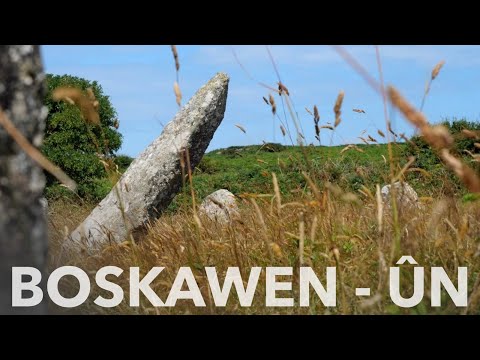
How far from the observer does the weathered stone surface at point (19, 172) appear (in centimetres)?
238

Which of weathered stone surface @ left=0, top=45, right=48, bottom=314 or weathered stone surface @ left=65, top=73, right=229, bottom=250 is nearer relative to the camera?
weathered stone surface @ left=0, top=45, right=48, bottom=314

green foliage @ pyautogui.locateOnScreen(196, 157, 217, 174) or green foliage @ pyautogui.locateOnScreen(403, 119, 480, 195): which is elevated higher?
green foliage @ pyautogui.locateOnScreen(196, 157, 217, 174)

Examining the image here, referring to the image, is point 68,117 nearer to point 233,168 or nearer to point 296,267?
point 233,168

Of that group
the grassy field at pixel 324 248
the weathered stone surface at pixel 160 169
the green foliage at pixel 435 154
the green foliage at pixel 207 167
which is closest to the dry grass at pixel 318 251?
the grassy field at pixel 324 248

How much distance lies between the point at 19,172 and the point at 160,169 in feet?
12.4

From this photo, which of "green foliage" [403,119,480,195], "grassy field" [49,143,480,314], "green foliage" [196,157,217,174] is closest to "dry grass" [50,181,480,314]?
"grassy field" [49,143,480,314]

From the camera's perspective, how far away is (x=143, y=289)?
13.8ft

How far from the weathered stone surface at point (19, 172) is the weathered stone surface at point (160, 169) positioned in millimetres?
3609

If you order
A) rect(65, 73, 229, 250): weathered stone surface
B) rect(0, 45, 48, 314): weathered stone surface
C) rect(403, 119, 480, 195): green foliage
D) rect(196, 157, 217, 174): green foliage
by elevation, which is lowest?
rect(0, 45, 48, 314): weathered stone surface

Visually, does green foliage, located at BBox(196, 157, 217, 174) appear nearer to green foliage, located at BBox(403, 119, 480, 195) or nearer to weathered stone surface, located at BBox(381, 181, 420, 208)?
green foliage, located at BBox(403, 119, 480, 195)

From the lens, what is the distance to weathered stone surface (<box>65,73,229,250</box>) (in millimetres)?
6164

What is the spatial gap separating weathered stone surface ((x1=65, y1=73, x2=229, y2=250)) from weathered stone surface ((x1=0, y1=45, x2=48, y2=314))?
3609 millimetres
